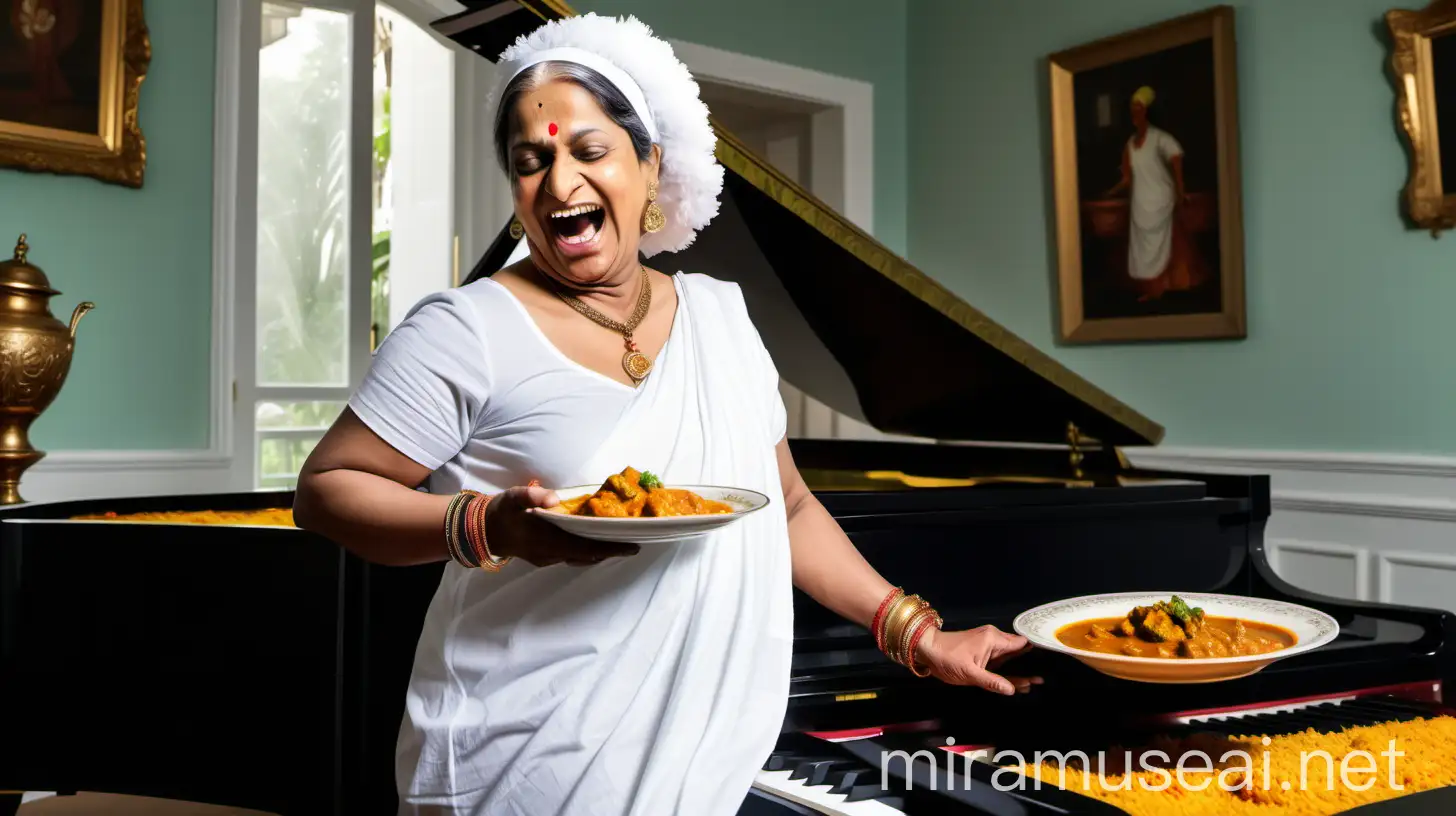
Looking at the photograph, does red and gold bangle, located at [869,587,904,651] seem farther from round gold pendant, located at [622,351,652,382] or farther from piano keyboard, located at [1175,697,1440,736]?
piano keyboard, located at [1175,697,1440,736]

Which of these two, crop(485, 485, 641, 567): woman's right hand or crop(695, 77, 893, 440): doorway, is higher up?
crop(695, 77, 893, 440): doorway

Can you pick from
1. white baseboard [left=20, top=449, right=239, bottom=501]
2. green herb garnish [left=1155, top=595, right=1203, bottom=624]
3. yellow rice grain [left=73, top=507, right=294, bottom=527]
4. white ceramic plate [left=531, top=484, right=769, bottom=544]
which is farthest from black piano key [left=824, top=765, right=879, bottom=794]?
white baseboard [left=20, top=449, right=239, bottom=501]

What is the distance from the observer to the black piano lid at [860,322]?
6.47 ft

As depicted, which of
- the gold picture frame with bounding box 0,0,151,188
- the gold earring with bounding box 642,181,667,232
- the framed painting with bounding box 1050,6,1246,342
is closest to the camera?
the gold earring with bounding box 642,181,667,232

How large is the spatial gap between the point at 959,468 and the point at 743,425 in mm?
2027

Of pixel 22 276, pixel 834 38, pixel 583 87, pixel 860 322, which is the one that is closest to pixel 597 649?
pixel 583 87

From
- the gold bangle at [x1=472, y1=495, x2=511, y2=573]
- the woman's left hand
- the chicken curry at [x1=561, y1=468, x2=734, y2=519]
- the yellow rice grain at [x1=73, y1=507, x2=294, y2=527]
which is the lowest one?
the woman's left hand

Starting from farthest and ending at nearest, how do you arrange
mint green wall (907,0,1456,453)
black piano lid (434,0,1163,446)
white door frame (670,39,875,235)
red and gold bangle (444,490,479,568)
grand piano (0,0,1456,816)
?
white door frame (670,39,875,235) → mint green wall (907,0,1456,453) → black piano lid (434,0,1163,446) → grand piano (0,0,1456,816) → red and gold bangle (444,490,479,568)

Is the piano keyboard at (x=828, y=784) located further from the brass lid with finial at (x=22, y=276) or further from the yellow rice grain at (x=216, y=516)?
the brass lid with finial at (x=22, y=276)

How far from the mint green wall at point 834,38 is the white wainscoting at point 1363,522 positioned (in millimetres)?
1995

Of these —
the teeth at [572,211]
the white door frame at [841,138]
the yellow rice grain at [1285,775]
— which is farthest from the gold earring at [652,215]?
the white door frame at [841,138]

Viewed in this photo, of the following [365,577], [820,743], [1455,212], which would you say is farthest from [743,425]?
[1455,212]

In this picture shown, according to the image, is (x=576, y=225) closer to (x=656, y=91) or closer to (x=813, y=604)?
(x=656, y=91)

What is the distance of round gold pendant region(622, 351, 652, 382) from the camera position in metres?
1.26
